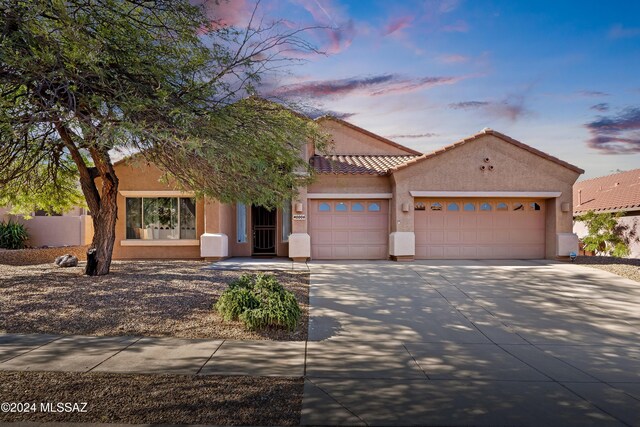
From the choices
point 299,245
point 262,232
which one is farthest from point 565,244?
point 262,232

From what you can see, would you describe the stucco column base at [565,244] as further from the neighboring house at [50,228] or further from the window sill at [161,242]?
the neighboring house at [50,228]

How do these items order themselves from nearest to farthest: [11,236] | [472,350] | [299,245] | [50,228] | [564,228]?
[472,350]
[299,245]
[564,228]
[11,236]
[50,228]

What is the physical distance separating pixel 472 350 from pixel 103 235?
959 centimetres

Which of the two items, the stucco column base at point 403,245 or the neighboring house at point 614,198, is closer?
the stucco column base at point 403,245

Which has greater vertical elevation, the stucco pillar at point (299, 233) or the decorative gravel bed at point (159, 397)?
the stucco pillar at point (299, 233)

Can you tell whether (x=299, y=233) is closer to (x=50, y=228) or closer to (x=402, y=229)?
(x=402, y=229)

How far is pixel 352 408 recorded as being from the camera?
4.19m

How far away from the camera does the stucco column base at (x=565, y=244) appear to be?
1522cm

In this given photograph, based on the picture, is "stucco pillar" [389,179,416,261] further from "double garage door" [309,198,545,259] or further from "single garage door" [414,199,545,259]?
"single garage door" [414,199,545,259]

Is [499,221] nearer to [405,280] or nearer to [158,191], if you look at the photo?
[405,280]

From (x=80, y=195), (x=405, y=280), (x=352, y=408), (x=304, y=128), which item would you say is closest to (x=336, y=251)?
(x=405, y=280)

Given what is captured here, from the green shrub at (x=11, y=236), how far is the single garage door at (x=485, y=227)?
1833 centimetres

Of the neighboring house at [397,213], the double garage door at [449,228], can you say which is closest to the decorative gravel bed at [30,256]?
the neighboring house at [397,213]

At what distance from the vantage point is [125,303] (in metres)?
8.25
